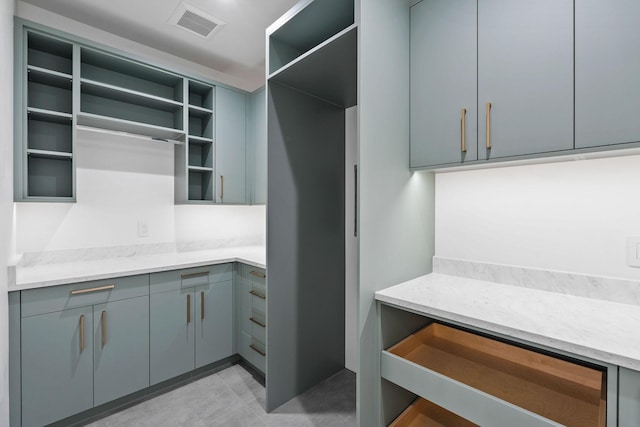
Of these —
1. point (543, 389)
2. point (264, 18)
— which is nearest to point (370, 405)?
point (543, 389)

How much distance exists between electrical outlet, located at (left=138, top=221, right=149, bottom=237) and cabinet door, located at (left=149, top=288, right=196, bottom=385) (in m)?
0.71

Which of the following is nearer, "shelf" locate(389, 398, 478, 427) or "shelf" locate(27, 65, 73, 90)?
"shelf" locate(389, 398, 478, 427)

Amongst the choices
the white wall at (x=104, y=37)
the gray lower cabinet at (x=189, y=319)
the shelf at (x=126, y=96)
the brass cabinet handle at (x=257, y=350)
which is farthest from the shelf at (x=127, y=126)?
the brass cabinet handle at (x=257, y=350)

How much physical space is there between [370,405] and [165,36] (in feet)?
9.71

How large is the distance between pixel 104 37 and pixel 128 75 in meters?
0.34

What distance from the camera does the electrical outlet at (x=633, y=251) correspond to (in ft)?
3.92

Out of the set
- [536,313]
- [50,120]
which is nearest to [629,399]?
[536,313]

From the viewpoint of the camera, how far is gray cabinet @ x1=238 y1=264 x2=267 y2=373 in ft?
7.13

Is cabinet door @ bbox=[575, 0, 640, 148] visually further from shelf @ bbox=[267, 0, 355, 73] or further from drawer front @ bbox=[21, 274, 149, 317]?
drawer front @ bbox=[21, 274, 149, 317]

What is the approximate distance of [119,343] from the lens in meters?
1.87

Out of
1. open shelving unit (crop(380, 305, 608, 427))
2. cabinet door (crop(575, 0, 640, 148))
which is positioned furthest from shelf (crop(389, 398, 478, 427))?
cabinet door (crop(575, 0, 640, 148))

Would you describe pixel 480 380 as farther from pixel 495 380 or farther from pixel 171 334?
pixel 171 334

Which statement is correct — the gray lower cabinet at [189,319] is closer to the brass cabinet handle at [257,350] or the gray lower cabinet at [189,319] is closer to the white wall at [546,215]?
the brass cabinet handle at [257,350]

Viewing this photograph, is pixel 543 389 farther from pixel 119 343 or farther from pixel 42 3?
pixel 42 3
